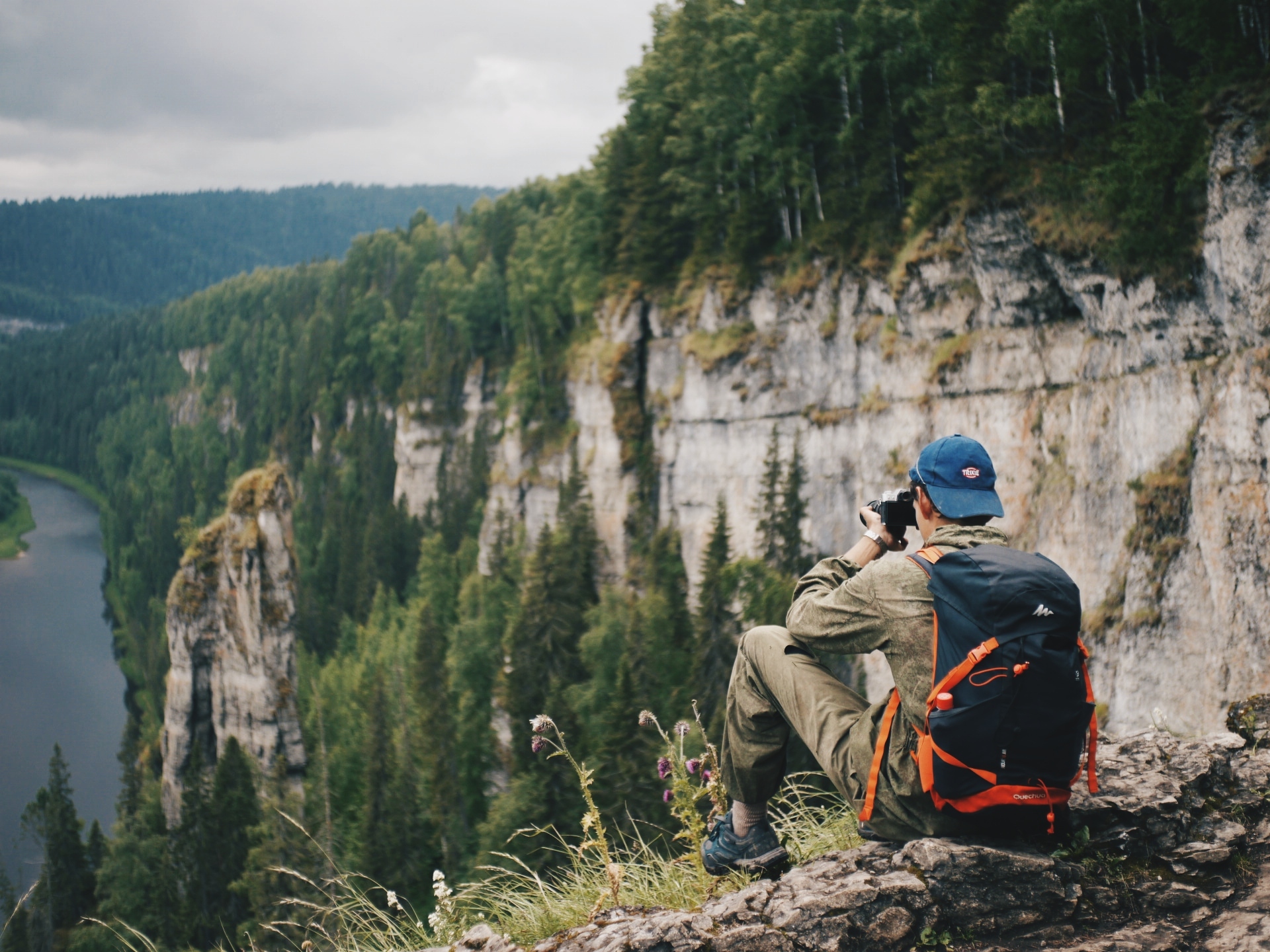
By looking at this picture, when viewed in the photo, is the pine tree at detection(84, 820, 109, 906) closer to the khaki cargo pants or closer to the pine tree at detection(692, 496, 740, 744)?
the pine tree at detection(692, 496, 740, 744)

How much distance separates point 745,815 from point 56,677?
316 feet

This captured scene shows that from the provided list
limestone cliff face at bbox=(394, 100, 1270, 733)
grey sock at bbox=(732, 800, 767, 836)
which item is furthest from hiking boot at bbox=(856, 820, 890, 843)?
limestone cliff face at bbox=(394, 100, 1270, 733)

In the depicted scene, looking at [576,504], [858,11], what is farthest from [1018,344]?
[576,504]

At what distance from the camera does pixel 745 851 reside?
4.29 m

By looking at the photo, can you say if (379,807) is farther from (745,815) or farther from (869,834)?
(869,834)

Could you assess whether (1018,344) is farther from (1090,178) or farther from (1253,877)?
(1253,877)

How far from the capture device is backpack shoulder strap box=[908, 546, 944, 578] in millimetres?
3658

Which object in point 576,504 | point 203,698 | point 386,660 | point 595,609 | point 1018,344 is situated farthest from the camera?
point 386,660

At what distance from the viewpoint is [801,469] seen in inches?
1411

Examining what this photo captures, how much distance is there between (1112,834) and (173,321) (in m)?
173

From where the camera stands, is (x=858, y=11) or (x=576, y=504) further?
(x=576, y=504)

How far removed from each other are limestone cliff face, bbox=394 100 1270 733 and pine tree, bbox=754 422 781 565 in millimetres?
729

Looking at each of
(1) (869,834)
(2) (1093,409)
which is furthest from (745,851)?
(2) (1093,409)

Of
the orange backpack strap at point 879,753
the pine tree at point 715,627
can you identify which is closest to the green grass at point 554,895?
the orange backpack strap at point 879,753
